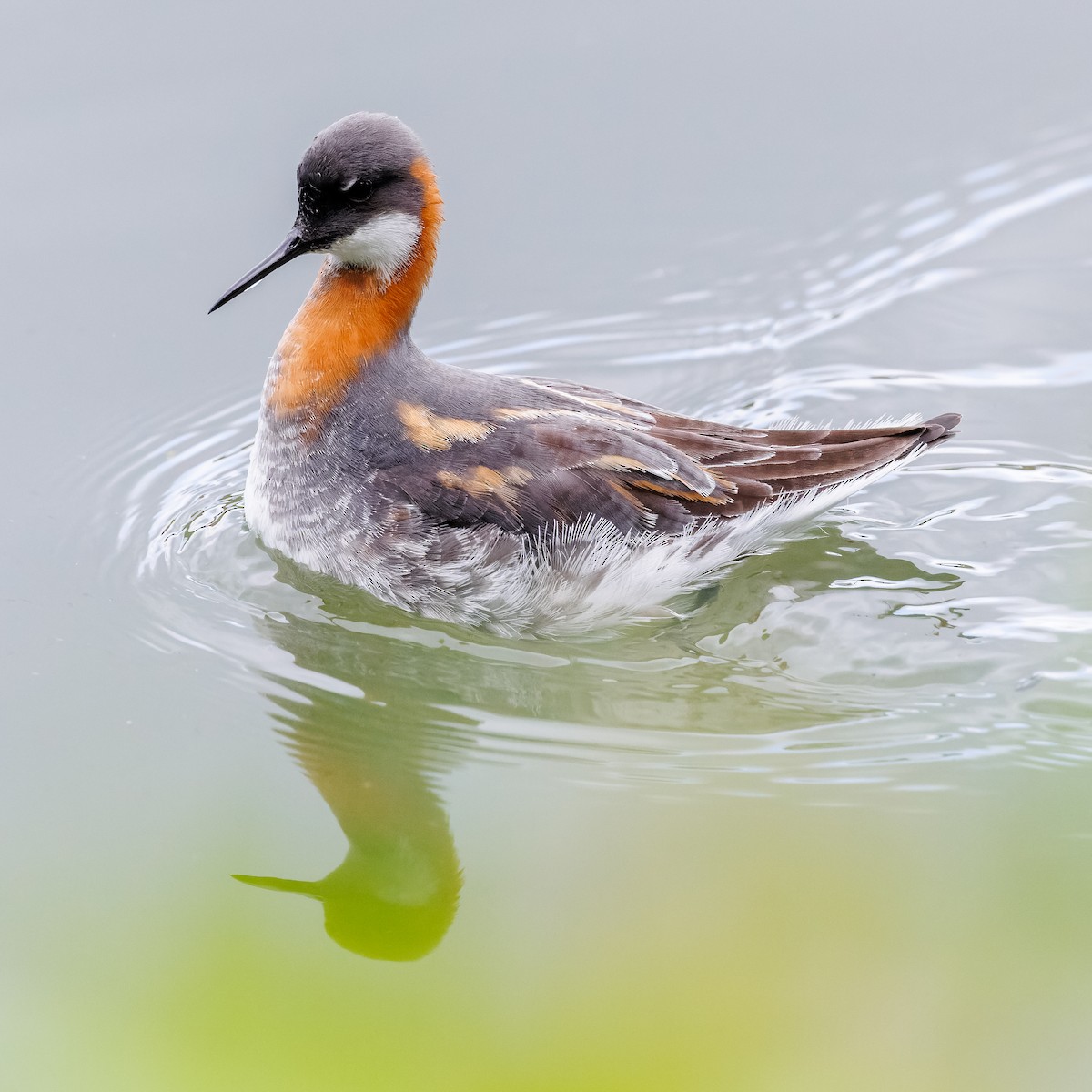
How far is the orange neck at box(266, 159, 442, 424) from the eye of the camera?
18.5 ft

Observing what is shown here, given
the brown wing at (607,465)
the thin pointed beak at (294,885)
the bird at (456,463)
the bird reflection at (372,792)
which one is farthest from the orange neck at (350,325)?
the thin pointed beak at (294,885)

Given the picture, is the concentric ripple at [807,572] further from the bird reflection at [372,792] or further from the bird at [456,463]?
the bird at [456,463]

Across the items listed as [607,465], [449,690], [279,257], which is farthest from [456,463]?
[279,257]

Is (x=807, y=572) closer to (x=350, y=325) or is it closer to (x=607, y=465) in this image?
(x=607, y=465)

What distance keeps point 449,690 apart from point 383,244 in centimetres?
174

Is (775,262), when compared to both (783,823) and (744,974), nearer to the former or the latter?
(783,823)

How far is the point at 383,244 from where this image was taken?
5.59 m

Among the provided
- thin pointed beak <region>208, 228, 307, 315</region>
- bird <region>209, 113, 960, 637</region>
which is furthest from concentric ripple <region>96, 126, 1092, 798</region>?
thin pointed beak <region>208, 228, 307, 315</region>

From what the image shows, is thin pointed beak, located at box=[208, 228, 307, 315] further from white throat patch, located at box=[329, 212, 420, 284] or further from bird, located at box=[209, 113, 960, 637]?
white throat patch, located at box=[329, 212, 420, 284]

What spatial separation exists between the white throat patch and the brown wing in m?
0.62

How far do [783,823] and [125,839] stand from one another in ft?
6.86

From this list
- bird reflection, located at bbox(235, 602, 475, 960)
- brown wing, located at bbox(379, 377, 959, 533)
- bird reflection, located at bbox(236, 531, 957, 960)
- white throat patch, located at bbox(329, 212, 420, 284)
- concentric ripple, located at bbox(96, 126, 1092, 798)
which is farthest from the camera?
white throat patch, located at bbox(329, 212, 420, 284)

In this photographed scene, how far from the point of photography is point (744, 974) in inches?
82.0

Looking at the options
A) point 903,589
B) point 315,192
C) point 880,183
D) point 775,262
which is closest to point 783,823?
point 903,589
